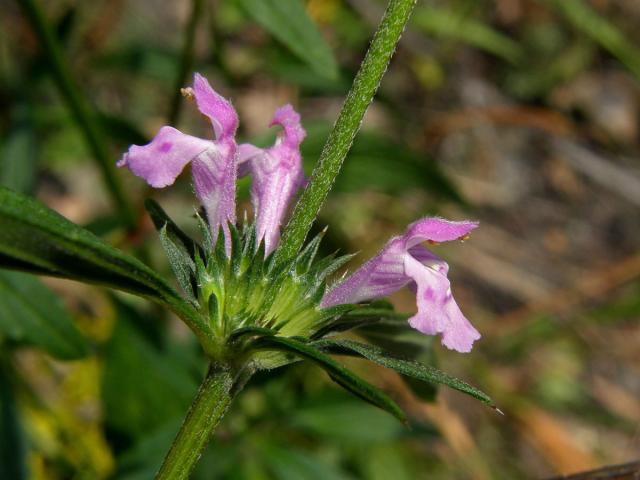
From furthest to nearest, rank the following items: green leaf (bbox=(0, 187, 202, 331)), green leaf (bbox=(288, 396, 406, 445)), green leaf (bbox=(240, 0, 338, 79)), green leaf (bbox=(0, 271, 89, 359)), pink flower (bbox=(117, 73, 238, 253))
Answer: green leaf (bbox=(288, 396, 406, 445)) < green leaf (bbox=(0, 271, 89, 359)) < green leaf (bbox=(240, 0, 338, 79)) < pink flower (bbox=(117, 73, 238, 253)) < green leaf (bbox=(0, 187, 202, 331))

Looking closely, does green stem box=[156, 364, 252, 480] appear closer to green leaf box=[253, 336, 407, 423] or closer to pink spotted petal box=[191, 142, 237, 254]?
green leaf box=[253, 336, 407, 423]

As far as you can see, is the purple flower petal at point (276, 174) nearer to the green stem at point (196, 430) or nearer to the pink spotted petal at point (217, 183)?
the pink spotted petal at point (217, 183)

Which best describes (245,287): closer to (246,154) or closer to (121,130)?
(246,154)

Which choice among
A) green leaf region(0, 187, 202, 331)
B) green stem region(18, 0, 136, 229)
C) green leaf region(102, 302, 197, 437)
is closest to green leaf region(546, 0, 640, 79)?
→ green stem region(18, 0, 136, 229)

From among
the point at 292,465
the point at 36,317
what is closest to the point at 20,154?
the point at 36,317

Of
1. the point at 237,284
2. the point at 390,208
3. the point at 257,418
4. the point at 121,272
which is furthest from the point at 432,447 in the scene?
the point at 121,272

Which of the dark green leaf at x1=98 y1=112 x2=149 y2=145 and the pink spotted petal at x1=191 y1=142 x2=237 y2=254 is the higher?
the dark green leaf at x1=98 y1=112 x2=149 y2=145

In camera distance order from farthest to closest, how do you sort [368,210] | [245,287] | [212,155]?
[368,210] < [212,155] < [245,287]
